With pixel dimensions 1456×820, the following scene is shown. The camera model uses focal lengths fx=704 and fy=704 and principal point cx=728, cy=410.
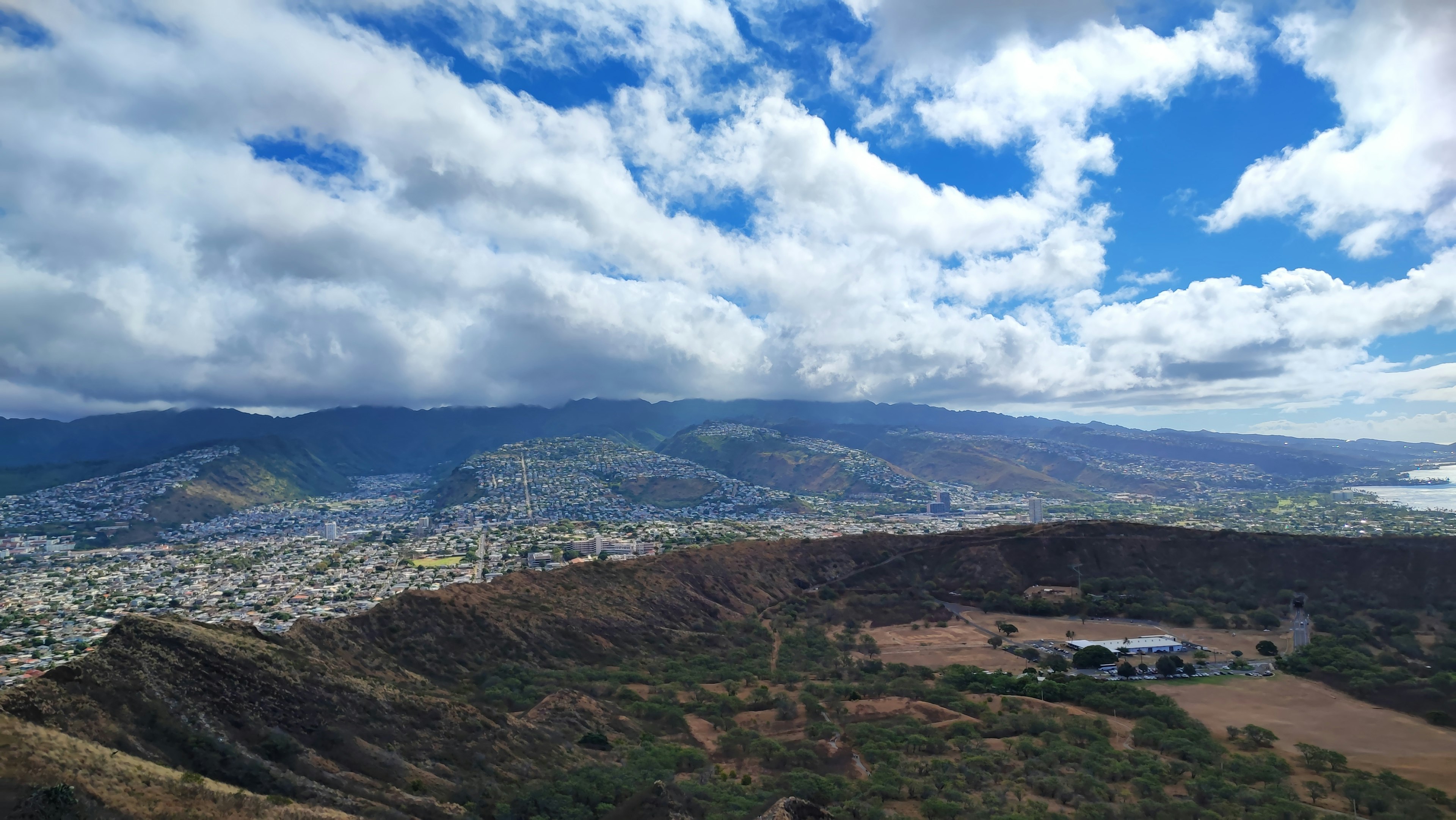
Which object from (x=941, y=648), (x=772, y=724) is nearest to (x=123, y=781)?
(x=772, y=724)

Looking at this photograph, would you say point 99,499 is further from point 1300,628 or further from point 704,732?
point 1300,628

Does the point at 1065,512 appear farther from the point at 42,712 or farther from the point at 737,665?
the point at 42,712

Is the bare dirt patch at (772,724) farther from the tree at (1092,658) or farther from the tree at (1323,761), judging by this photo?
the tree at (1092,658)

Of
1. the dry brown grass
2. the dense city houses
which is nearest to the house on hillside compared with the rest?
the dense city houses

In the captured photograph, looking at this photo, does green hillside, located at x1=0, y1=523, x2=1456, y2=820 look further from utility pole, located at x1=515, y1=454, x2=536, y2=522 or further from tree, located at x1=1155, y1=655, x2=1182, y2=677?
utility pole, located at x1=515, y1=454, x2=536, y2=522

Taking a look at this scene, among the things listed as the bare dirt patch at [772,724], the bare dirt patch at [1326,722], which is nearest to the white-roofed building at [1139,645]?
the bare dirt patch at [1326,722]

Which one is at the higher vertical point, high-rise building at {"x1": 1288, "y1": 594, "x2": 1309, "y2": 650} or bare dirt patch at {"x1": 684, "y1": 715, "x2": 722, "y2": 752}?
high-rise building at {"x1": 1288, "y1": 594, "x2": 1309, "y2": 650}

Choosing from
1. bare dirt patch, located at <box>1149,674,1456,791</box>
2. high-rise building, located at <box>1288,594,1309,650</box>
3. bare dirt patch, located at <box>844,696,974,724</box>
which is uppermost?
high-rise building, located at <box>1288,594,1309,650</box>

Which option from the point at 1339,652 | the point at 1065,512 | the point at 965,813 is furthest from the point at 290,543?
the point at 1065,512
